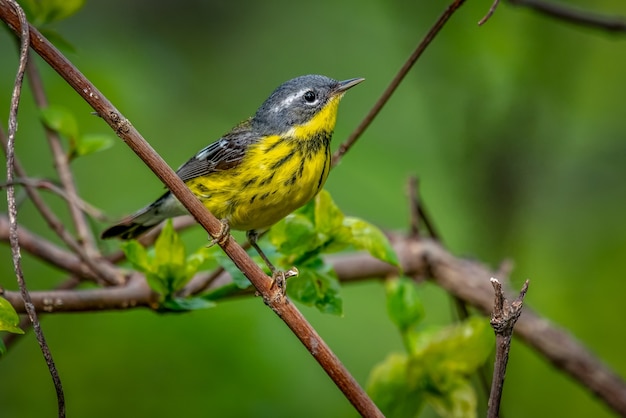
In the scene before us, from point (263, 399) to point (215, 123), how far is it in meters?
2.17

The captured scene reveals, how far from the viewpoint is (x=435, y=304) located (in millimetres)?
5348

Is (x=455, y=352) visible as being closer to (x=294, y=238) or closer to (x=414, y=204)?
(x=294, y=238)

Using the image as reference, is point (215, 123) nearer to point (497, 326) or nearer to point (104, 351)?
point (104, 351)

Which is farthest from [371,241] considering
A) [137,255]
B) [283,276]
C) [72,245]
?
[72,245]

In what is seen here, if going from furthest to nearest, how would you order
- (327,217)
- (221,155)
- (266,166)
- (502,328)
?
(221,155) → (266,166) → (327,217) → (502,328)

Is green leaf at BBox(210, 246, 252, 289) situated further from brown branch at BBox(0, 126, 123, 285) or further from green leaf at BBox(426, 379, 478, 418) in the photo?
green leaf at BBox(426, 379, 478, 418)

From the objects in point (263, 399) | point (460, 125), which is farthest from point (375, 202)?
point (263, 399)

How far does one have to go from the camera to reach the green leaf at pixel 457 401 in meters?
2.92

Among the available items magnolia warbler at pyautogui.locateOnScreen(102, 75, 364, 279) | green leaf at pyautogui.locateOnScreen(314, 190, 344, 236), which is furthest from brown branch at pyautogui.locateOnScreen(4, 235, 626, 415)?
green leaf at pyautogui.locateOnScreen(314, 190, 344, 236)

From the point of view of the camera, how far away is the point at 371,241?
252 centimetres

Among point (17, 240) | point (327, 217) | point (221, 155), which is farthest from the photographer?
point (221, 155)

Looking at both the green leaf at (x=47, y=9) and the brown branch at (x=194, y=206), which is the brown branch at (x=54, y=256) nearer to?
the green leaf at (x=47, y=9)

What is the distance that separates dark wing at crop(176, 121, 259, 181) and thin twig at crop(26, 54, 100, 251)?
44cm

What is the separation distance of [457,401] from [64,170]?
1.68 meters
